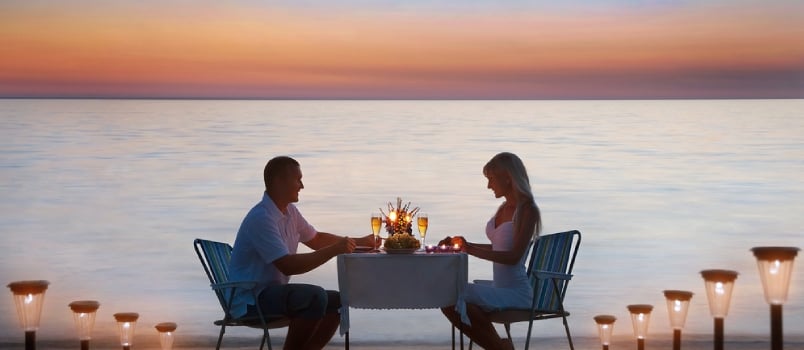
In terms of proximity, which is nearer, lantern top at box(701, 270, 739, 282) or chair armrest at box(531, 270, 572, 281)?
lantern top at box(701, 270, 739, 282)

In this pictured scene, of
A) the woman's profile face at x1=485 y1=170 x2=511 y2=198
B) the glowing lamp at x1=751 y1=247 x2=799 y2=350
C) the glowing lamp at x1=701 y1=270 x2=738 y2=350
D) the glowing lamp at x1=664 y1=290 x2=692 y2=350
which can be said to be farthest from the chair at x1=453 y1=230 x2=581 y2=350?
the glowing lamp at x1=751 y1=247 x2=799 y2=350

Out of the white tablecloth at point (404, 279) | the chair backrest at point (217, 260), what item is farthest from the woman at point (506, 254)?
the chair backrest at point (217, 260)

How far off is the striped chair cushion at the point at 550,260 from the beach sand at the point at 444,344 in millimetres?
980

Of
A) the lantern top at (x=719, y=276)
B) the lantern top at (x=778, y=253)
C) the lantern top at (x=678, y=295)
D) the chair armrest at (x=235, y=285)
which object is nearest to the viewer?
the lantern top at (x=778, y=253)

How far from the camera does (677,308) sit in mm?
Result: 4676

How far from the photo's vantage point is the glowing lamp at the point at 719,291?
428cm

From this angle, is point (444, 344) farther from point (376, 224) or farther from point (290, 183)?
point (290, 183)

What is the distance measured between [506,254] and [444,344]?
4.35 ft

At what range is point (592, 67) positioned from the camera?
3741 centimetres

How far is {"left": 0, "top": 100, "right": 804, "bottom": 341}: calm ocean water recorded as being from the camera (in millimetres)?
8595

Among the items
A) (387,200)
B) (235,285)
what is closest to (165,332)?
(235,285)

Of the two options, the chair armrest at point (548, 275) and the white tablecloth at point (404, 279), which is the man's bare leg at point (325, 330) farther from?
the chair armrest at point (548, 275)

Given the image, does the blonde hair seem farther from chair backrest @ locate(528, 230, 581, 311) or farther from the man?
the man

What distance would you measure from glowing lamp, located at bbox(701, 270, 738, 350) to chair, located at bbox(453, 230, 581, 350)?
3.12 feet
